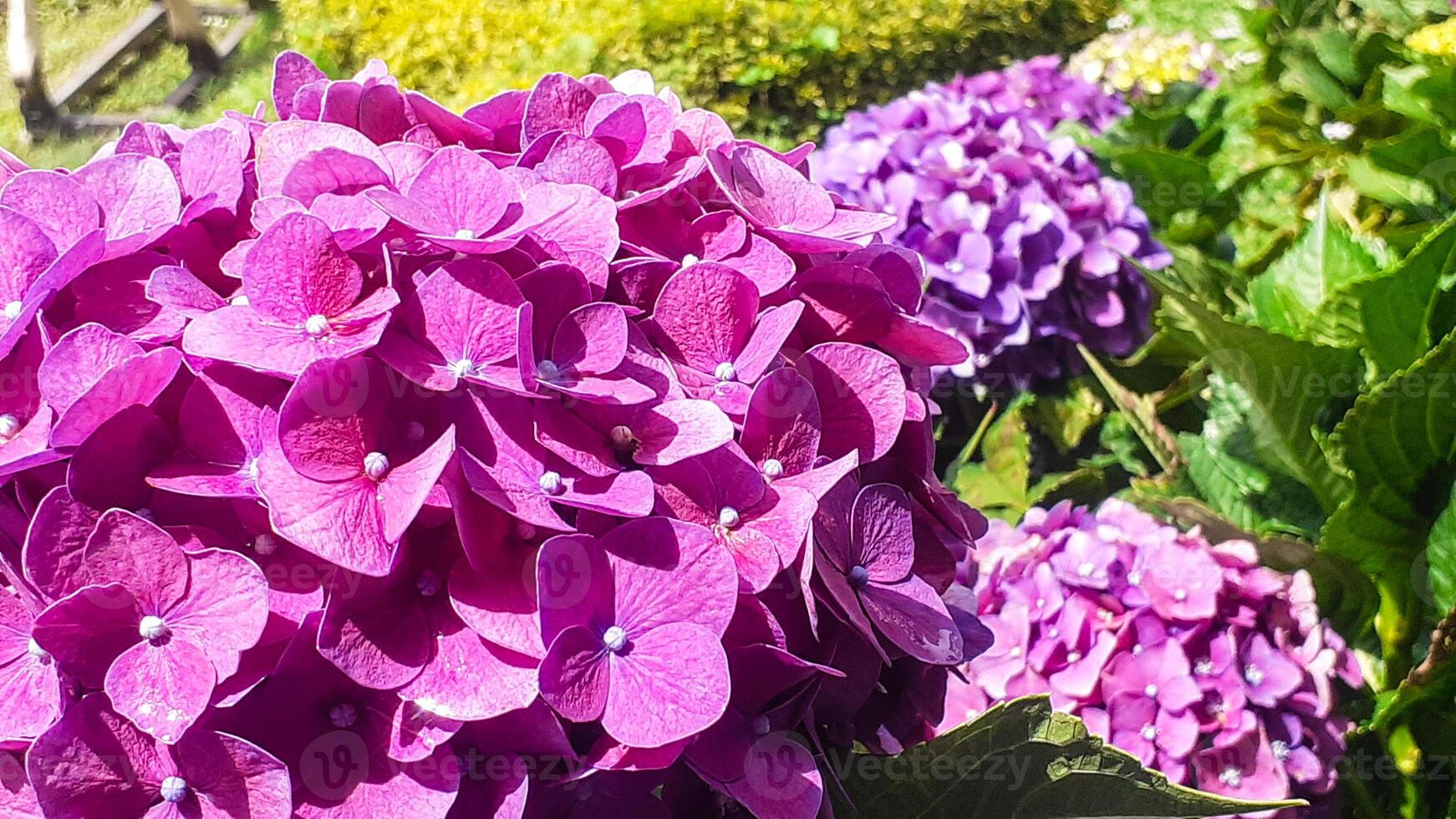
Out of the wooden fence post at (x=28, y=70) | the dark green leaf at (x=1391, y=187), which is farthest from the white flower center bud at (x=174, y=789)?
the wooden fence post at (x=28, y=70)

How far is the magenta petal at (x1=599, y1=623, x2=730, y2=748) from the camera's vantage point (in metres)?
0.54

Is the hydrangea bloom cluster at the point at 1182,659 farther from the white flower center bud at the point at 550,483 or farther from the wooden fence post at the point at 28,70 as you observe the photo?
the wooden fence post at the point at 28,70

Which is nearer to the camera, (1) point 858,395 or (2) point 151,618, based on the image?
(2) point 151,618

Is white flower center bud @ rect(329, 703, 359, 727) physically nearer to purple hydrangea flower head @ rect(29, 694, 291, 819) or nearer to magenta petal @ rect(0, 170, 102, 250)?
purple hydrangea flower head @ rect(29, 694, 291, 819)

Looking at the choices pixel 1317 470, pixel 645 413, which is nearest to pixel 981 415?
pixel 1317 470

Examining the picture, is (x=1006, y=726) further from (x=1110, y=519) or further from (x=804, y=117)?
(x=804, y=117)

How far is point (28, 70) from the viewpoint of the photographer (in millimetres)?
5441

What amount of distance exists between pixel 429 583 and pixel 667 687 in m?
0.13

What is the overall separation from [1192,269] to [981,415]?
48cm

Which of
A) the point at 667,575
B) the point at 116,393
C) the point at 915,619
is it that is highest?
the point at 116,393

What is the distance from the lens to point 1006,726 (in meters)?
0.73

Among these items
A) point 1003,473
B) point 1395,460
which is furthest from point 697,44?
point 1395,460

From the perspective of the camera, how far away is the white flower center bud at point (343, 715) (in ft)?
1.82

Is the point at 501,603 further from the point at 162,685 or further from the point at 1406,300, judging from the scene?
the point at 1406,300
